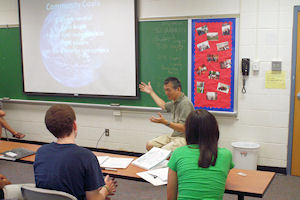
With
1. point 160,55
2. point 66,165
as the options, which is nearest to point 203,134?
point 66,165

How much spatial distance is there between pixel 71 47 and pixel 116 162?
8.93ft

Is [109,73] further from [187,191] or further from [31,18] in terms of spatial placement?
[187,191]

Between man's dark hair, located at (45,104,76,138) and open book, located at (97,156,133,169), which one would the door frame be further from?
man's dark hair, located at (45,104,76,138)

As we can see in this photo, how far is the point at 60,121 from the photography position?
5.88 feet

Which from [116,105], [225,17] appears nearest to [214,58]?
[225,17]

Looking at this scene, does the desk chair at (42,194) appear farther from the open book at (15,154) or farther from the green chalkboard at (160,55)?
the green chalkboard at (160,55)

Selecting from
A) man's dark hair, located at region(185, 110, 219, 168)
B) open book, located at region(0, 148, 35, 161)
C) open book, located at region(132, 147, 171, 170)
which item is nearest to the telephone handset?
open book, located at region(132, 147, 171, 170)

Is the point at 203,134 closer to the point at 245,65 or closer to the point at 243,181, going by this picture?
the point at 243,181

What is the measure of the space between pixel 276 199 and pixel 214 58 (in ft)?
5.75

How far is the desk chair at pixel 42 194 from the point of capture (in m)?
1.58

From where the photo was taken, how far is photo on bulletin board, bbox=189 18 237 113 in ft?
12.8

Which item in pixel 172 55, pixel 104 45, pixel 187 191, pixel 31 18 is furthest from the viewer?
pixel 31 18

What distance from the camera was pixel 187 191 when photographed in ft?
5.68

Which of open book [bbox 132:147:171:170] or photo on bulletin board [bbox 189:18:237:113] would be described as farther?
photo on bulletin board [bbox 189:18:237:113]
